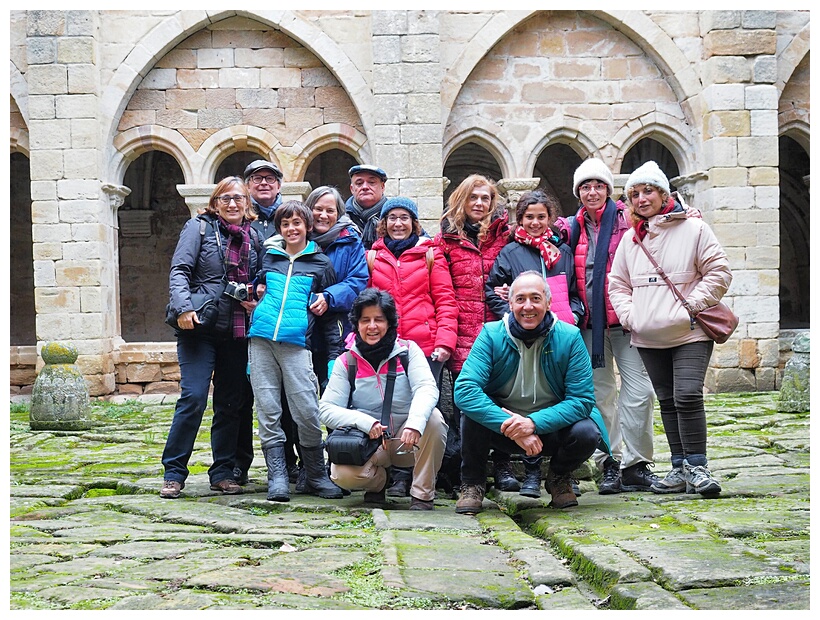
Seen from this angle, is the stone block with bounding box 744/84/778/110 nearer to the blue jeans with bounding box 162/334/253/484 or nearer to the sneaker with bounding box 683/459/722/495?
the sneaker with bounding box 683/459/722/495

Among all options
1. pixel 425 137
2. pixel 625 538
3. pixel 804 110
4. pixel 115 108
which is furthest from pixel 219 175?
pixel 625 538

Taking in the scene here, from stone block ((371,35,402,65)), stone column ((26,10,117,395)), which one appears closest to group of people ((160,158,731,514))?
stone block ((371,35,402,65))

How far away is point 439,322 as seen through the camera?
188 inches

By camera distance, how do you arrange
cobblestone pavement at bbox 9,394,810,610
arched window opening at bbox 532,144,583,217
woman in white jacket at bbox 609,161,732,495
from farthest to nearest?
1. arched window opening at bbox 532,144,583,217
2. woman in white jacket at bbox 609,161,732,495
3. cobblestone pavement at bbox 9,394,810,610

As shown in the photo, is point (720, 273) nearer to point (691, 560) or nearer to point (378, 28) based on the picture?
point (691, 560)

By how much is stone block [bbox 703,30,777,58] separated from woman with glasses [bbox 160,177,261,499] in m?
6.65

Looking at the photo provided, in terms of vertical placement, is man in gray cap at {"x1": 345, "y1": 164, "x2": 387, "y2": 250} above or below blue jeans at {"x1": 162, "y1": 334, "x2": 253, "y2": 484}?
above

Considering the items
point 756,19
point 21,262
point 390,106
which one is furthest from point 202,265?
point 21,262

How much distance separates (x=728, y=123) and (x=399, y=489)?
660cm

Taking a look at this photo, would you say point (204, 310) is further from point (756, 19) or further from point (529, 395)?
point (756, 19)

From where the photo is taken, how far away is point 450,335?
4.76 m

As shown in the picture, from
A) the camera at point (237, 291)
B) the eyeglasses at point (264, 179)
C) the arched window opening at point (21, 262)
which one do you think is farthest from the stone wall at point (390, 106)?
the camera at point (237, 291)

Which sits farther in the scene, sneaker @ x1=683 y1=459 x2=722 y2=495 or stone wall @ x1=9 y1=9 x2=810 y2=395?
stone wall @ x1=9 y1=9 x2=810 y2=395

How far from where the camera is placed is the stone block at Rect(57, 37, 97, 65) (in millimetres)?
9727
